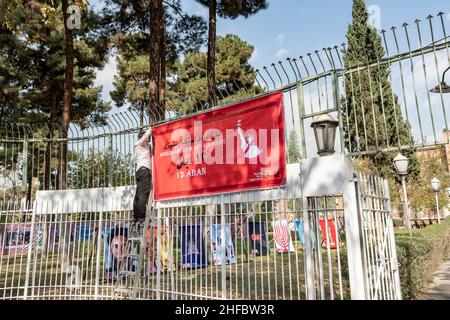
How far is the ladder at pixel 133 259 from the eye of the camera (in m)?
7.16

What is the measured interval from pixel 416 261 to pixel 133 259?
21.3 ft

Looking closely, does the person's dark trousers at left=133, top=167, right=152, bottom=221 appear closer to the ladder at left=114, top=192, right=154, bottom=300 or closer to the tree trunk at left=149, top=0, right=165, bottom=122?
the ladder at left=114, top=192, right=154, bottom=300

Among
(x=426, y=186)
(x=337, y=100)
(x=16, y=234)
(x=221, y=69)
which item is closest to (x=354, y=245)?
(x=337, y=100)

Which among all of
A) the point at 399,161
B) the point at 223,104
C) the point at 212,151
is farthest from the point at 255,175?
the point at 399,161

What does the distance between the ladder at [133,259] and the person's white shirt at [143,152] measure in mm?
671

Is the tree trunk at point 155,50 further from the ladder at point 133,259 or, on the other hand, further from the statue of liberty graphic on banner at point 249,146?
the statue of liberty graphic on banner at point 249,146

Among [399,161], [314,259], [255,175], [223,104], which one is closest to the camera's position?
[314,259]

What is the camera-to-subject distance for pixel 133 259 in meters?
7.73

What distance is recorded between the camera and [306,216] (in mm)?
5090

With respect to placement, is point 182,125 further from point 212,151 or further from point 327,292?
point 327,292

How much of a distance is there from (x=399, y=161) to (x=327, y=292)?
430 centimetres

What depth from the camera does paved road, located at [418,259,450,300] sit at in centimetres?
781
